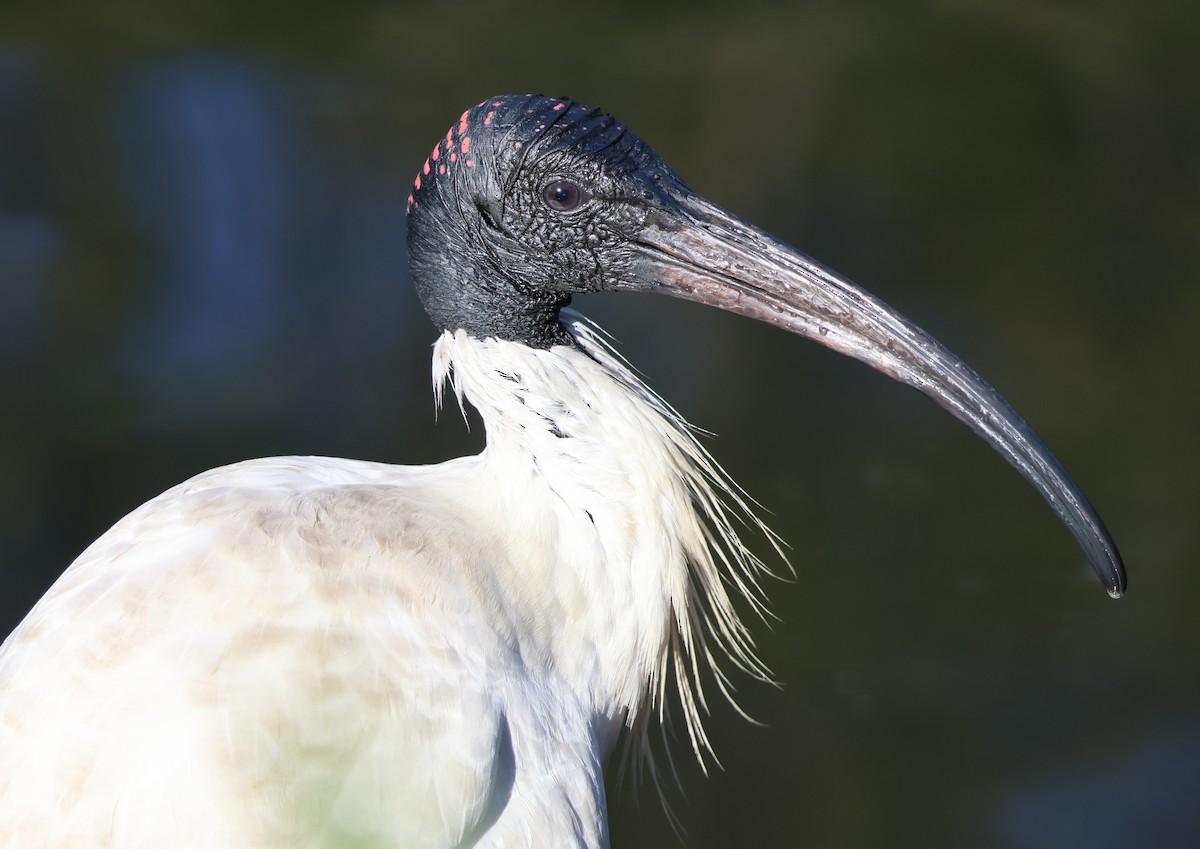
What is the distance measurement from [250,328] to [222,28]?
2313 mm

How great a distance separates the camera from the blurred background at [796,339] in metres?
4.39

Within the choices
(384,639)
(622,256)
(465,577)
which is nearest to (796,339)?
(622,256)

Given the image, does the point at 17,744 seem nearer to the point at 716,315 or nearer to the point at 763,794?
the point at 763,794

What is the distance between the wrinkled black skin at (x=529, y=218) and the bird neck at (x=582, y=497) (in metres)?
→ 0.07

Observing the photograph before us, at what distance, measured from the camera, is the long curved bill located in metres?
2.55

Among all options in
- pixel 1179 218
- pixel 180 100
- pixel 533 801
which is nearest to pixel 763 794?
pixel 533 801

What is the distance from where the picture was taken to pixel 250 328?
5.71m

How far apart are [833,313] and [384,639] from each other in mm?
938

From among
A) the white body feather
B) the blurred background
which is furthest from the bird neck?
the blurred background

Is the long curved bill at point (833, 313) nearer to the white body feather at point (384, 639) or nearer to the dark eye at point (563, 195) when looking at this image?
the dark eye at point (563, 195)

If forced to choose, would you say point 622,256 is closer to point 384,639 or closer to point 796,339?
point 384,639

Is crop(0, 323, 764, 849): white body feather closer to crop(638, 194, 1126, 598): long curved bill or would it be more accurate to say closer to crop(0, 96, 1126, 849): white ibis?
crop(0, 96, 1126, 849): white ibis

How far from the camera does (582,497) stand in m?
2.72

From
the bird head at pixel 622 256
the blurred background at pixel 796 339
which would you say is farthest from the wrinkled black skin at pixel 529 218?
the blurred background at pixel 796 339
